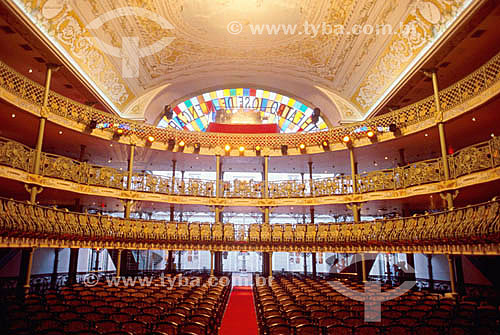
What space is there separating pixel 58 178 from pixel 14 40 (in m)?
5.33

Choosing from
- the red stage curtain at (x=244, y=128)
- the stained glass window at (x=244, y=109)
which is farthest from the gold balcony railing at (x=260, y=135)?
the stained glass window at (x=244, y=109)

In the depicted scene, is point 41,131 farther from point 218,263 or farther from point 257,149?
point 218,263

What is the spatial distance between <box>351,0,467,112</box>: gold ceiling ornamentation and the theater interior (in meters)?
0.08

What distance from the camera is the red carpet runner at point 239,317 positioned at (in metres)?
8.55

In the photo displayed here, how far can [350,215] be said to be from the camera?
24625 mm

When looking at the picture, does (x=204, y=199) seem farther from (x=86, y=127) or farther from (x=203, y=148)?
(x=86, y=127)

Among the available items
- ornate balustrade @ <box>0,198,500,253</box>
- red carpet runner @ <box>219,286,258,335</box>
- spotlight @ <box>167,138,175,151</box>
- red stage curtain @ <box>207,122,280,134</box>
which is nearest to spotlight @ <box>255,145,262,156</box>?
red stage curtain @ <box>207,122,280,134</box>

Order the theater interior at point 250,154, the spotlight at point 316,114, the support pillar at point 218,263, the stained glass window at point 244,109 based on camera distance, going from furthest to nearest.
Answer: the stained glass window at point 244,109, the spotlight at point 316,114, the support pillar at point 218,263, the theater interior at point 250,154

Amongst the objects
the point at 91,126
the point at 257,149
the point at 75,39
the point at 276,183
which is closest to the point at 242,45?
the point at 257,149

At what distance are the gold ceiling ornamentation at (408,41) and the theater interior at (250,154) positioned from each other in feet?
0.27

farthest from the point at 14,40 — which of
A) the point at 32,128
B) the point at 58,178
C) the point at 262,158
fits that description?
the point at 262,158

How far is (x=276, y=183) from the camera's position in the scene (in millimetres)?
19250

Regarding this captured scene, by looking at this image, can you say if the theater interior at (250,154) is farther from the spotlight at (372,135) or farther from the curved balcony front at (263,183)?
the spotlight at (372,135)

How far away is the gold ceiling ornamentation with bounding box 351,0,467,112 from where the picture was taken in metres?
12.1
